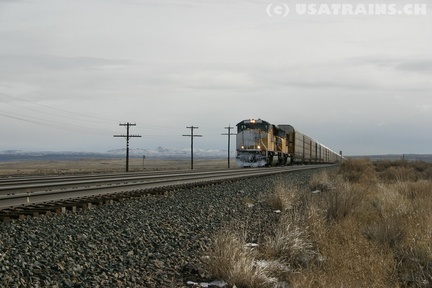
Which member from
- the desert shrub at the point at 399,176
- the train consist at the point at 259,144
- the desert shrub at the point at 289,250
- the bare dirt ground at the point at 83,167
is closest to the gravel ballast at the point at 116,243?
the desert shrub at the point at 289,250

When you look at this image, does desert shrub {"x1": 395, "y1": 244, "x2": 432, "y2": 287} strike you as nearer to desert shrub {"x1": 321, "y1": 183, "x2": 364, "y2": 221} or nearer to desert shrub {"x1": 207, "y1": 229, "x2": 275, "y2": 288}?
desert shrub {"x1": 207, "y1": 229, "x2": 275, "y2": 288}

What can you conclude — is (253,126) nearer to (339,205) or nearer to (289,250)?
(339,205)

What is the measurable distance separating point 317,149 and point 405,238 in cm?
6304

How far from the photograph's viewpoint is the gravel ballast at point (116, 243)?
6.02m

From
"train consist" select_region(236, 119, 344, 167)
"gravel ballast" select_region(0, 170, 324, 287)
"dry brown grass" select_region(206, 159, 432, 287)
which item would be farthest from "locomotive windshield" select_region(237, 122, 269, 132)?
"dry brown grass" select_region(206, 159, 432, 287)

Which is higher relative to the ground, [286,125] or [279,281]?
[286,125]

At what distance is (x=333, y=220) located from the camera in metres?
11.2

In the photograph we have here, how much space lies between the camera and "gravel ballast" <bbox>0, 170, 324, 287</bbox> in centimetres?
602

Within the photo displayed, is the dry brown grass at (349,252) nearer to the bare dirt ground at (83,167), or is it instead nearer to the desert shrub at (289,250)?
the desert shrub at (289,250)

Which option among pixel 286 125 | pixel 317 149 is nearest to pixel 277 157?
pixel 286 125

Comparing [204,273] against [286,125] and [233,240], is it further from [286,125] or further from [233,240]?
[286,125]

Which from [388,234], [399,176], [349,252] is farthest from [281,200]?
[399,176]

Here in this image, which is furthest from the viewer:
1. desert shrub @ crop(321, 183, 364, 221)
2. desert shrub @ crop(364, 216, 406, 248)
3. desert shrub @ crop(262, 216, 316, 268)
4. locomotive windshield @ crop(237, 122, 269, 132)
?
locomotive windshield @ crop(237, 122, 269, 132)

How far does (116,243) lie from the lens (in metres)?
7.91
